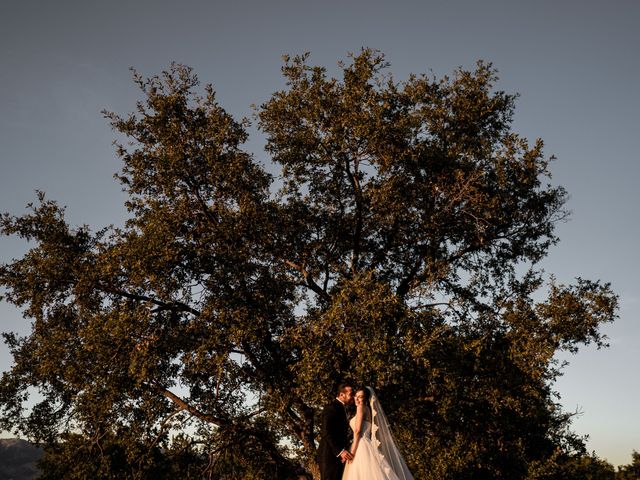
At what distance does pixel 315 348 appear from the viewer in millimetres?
14609

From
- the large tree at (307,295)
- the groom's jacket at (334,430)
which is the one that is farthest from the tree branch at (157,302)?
the groom's jacket at (334,430)

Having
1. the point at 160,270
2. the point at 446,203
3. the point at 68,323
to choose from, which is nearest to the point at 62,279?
the point at 68,323

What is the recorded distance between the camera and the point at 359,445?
35.6 ft

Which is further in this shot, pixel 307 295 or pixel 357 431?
pixel 307 295

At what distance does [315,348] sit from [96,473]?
9.70 metres

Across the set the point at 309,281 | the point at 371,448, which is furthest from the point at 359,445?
the point at 309,281

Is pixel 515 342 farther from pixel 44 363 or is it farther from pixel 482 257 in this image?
pixel 44 363

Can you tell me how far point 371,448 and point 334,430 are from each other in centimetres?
84

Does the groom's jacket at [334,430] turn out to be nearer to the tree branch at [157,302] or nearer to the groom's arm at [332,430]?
the groom's arm at [332,430]

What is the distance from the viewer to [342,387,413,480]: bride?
34.3 feet

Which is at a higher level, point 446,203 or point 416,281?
point 446,203

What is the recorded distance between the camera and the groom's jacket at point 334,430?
10789 mm

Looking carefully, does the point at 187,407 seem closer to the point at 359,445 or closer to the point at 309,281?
the point at 309,281

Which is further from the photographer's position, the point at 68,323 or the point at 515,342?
the point at 68,323
